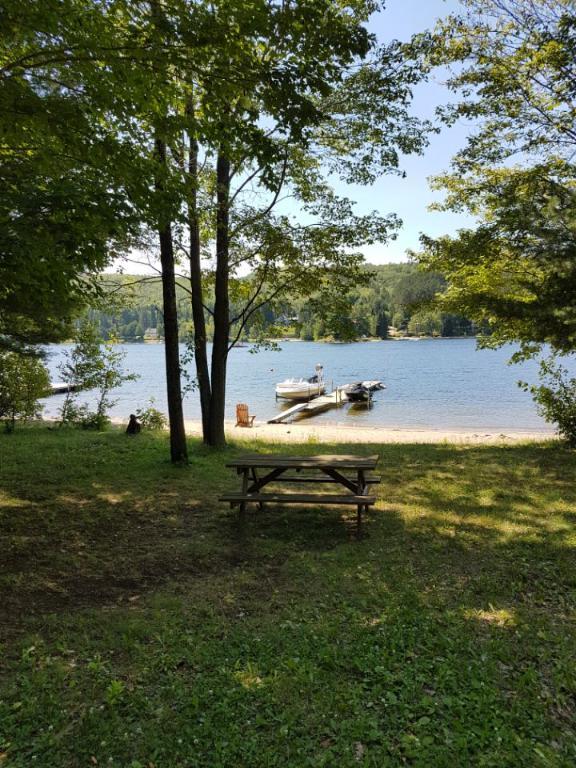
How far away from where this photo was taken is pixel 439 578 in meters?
4.45

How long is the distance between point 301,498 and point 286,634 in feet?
7.16

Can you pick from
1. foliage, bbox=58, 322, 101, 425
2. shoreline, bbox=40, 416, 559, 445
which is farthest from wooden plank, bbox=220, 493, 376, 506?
foliage, bbox=58, 322, 101, 425

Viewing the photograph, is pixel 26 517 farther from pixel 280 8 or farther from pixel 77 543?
pixel 280 8

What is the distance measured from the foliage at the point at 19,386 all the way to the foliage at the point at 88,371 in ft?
2.58

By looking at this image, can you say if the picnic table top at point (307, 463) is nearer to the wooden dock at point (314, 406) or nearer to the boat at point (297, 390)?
the wooden dock at point (314, 406)

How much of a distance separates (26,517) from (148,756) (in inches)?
170

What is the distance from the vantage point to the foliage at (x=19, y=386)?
13742 mm

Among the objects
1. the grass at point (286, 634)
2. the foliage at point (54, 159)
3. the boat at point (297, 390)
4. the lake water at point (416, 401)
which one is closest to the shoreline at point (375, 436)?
the lake water at point (416, 401)

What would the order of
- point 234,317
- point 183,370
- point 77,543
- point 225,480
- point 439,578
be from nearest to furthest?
point 439,578
point 77,543
point 225,480
point 183,370
point 234,317

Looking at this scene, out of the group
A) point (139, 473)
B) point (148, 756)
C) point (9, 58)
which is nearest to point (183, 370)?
point (139, 473)

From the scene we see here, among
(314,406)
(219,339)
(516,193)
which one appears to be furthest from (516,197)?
(314,406)

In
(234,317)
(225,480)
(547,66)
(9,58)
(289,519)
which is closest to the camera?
(9,58)

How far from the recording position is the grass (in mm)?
2529

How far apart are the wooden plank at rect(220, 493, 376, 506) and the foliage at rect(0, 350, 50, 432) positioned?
9905 millimetres
